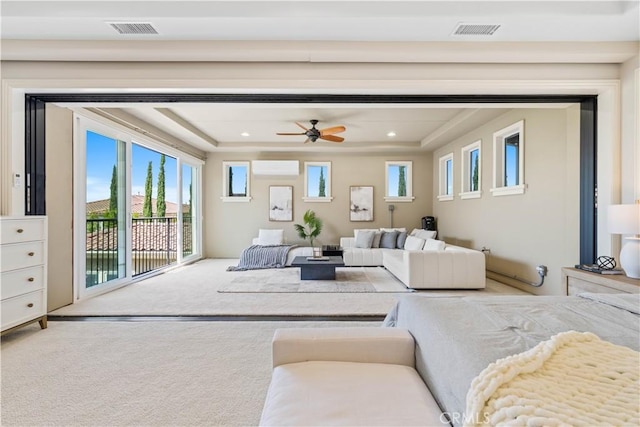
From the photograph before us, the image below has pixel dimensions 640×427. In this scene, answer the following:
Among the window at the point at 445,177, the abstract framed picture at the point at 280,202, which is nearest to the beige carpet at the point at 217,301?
the window at the point at 445,177

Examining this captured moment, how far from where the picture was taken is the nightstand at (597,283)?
227 cm

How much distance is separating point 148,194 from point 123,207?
118 cm

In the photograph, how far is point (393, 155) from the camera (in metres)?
7.68

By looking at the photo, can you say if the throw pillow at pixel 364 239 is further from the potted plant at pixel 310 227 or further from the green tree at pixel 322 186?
the green tree at pixel 322 186

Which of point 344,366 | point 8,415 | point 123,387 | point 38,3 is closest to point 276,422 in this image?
point 344,366

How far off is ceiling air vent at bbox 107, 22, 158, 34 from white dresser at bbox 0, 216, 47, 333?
1911 millimetres

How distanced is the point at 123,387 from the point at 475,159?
246 inches

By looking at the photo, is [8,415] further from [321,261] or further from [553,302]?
[321,261]

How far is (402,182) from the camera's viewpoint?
7.76 meters

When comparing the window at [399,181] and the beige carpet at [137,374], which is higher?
the window at [399,181]

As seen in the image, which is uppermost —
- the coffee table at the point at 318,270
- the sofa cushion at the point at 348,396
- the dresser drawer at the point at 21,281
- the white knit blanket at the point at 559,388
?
the white knit blanket at the point at 559,388

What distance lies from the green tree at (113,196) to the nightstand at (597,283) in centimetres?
581

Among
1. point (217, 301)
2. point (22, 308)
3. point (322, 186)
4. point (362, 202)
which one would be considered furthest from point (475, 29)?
point (322, 186)

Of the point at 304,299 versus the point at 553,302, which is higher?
the point at 553,302
